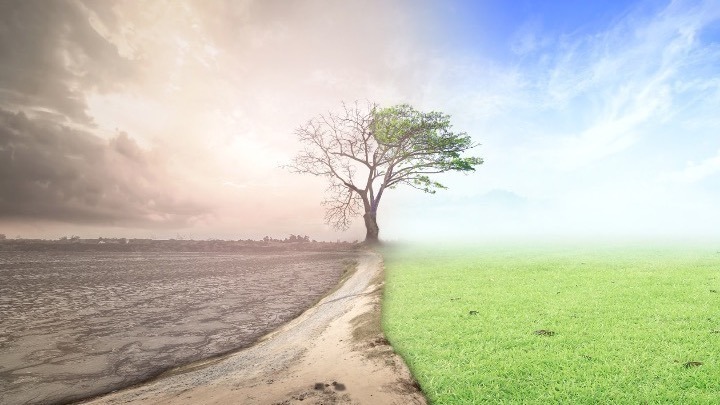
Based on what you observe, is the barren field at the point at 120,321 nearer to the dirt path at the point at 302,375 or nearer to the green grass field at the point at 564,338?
the dirt path at the point at 302,375

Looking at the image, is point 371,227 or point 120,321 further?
point 371,227

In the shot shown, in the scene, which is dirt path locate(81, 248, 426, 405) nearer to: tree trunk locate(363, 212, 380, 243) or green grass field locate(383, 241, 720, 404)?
green grass field locate(383, 241, 720, 404)

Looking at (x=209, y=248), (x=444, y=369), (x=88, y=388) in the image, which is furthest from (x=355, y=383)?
(x=209, y=248)

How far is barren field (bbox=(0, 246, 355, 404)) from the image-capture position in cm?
822

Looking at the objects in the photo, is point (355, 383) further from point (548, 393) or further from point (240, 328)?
point (240, 328)

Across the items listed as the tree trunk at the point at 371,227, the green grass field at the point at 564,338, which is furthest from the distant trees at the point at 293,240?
the green grass field at the point at 564,338

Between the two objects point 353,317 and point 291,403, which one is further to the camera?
point 353,317

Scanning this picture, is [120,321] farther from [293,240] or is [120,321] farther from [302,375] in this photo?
[293,240]

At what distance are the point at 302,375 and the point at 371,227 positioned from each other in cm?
3567

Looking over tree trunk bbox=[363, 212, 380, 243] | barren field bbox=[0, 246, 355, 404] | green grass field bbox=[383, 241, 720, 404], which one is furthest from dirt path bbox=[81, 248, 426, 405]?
tree trunk bbox=[363, 212, 380, 243]

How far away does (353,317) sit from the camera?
10.9 meters

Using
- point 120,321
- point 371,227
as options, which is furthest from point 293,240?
point 120,321

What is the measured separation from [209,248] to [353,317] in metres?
42.8

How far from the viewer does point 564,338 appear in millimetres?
7531
